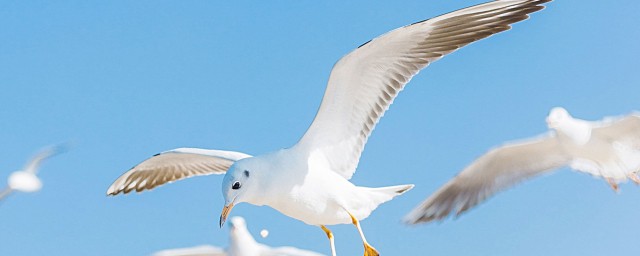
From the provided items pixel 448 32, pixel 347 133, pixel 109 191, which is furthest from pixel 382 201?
pixel 109 191

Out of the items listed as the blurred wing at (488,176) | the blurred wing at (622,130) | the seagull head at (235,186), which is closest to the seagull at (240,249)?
the seagull head at (235,186)

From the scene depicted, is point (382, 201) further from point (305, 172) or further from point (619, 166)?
point (619, 166)

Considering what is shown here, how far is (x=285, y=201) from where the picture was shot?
17.0 feet

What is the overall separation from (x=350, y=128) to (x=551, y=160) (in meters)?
1.90

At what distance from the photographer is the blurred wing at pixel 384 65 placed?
17.2 ft

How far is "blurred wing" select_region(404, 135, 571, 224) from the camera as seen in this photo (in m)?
6.67

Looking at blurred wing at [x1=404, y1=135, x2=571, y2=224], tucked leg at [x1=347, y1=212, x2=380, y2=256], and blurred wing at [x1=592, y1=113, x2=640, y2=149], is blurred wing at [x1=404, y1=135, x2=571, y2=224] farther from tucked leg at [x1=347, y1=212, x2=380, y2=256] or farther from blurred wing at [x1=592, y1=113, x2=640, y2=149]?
tucked leg at [x1=347, y1=212, x2=380, y2=256]

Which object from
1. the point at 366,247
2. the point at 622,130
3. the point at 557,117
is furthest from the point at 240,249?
the point at 622,130

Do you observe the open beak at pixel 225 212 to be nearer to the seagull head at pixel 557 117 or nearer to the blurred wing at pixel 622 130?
the seagull head at pixel 557 117

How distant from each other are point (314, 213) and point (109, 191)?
246 cm

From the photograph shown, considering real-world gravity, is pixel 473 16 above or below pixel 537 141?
above

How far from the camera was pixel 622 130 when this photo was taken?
6.17 m

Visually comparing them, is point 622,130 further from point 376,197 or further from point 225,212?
point 225,212

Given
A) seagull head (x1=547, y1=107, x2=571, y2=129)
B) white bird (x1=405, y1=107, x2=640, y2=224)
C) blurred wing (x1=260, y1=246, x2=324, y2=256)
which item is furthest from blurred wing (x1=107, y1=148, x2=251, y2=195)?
seagull head (x1=547, y1=107, x2=571, y2=129)
